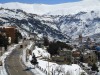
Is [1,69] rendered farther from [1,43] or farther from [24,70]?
[1,43]

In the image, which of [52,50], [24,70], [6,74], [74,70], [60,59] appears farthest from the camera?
[52,50]

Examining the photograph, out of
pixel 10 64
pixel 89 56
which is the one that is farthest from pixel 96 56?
pixel 10 64

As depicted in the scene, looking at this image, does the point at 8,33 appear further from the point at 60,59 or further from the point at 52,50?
the point at 60,59

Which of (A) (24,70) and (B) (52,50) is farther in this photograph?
(B) (52,50)

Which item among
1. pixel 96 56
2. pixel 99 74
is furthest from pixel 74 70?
pixel 96 56

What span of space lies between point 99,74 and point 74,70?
16146 millimetres

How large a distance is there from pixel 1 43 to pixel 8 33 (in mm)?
32849

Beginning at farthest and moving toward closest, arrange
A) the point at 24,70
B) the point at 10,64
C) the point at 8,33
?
the point at 8,33 → the point at 10,64 → the point at 24,70

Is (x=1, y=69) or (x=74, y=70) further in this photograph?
(x=74, y=70)

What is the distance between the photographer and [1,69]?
6406cm

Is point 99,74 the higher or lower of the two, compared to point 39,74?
lower

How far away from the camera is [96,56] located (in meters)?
168

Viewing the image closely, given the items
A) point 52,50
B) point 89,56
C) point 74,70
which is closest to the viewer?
point 74,70

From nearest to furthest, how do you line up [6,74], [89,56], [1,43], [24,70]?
[6,74], [24,70], [1,43], [89,56]
